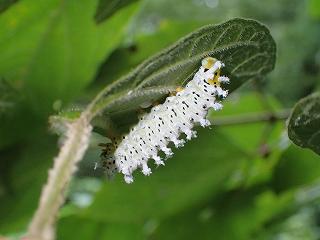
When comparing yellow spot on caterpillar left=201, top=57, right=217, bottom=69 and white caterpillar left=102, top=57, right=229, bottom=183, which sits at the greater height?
white caterpillar left=102, top=57, right=229, bottom=183

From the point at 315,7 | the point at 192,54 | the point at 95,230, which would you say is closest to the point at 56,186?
the point at 192,54

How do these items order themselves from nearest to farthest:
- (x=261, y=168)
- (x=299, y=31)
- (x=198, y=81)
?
(x=198, y=81)
(x=261, y=168)
(x=299, y=31)

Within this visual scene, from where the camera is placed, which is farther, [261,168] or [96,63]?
[261,168]

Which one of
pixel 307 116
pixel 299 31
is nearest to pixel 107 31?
pixel 307 116

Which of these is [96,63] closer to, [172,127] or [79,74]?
[79,74]

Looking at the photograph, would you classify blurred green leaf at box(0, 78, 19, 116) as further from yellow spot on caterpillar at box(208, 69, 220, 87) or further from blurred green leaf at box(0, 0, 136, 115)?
yellow spot on caterpillar at box(208, 69, 220, 87)

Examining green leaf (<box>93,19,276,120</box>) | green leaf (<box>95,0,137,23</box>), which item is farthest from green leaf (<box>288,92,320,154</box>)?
green leaf (<box>95,0,137,23</box>)
